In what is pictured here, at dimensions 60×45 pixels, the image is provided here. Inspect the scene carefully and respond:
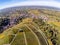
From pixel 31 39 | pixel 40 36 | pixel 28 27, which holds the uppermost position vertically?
pixel 28 27

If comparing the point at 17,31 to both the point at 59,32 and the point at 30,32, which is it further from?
the point at 59,32

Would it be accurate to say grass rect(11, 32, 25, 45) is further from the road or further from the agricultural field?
the road

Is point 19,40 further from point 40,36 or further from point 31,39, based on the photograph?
point 40,36

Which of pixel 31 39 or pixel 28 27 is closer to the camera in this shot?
pixel 31 39

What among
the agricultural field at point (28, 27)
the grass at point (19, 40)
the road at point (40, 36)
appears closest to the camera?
the grass at point (19, 40)

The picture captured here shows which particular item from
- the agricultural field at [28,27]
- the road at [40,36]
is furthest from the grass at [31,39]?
the road at [40,36]

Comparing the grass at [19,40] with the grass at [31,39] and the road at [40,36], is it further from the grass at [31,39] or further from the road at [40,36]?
the road at [40,36]

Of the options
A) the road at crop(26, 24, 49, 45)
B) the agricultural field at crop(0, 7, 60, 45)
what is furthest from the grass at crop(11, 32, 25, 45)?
the road at crop(26, 24, 49, 45)

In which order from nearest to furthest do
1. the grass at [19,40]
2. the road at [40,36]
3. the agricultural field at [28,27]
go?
the grass at [19,40]
the agricultural field at [28,27]
the road at [40,36]

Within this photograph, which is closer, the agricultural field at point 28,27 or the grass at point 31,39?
the grass at point 31,39

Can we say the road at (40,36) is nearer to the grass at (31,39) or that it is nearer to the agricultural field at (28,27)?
the agricultural field at (28,27)

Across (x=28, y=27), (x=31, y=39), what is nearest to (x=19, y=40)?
(x=31, y=39)
